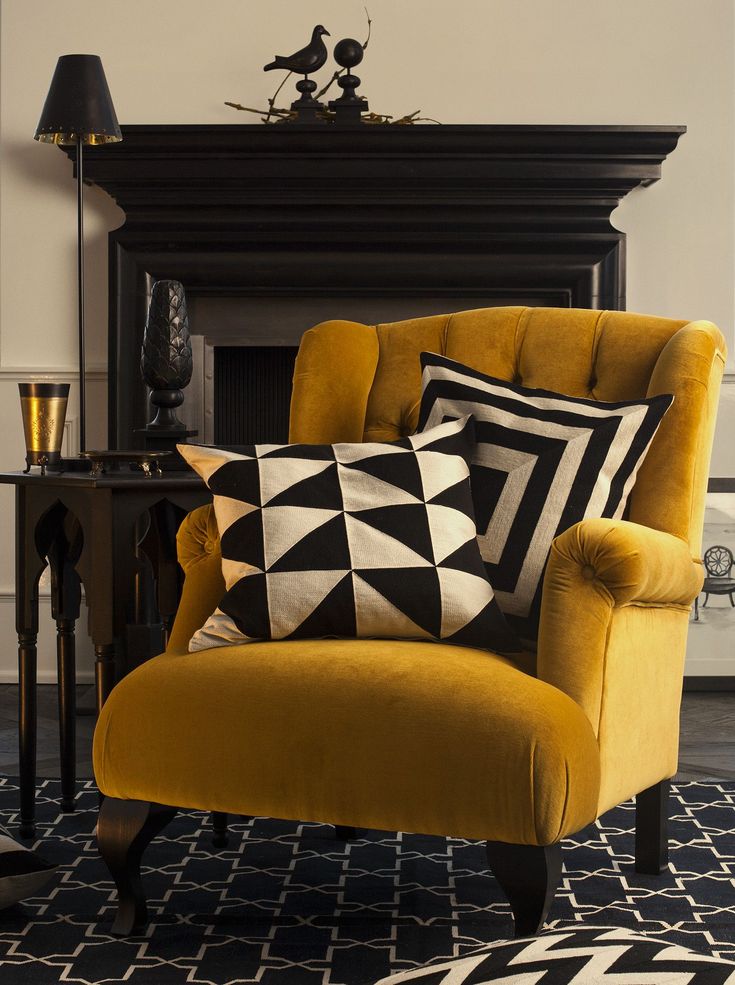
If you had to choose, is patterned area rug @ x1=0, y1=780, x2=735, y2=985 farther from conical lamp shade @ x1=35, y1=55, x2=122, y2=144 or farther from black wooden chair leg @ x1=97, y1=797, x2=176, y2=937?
conical lamp shade @ x1=35, y1=55, x2=122, y2=144

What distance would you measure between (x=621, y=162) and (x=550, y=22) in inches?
21.5

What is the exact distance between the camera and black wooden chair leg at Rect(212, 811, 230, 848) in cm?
196

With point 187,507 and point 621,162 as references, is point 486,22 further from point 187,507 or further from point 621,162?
point 187,507

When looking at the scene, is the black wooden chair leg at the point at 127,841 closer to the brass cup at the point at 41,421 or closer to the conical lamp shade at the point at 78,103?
the brass cup at the point at 41,421

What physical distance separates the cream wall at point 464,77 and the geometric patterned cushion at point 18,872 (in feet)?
7.41

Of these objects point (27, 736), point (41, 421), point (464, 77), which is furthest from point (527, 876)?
point (464, 77)

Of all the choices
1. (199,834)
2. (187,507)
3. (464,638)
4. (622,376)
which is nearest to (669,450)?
(622,376)

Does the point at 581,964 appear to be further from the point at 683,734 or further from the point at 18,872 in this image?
the point at 683,734

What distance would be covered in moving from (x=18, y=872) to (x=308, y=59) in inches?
96.1

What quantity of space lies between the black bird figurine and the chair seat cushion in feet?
7.28

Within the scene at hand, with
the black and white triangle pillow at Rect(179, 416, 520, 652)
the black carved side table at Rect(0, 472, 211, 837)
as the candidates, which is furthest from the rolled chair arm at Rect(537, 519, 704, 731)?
the black carved side table at Rect(0, 472, 211, 837)

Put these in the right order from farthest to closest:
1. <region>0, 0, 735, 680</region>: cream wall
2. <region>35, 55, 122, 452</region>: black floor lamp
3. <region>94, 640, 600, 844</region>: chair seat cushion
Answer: <region>0, 0, 735, 680</region>: cream wall → <region>35, 55, 122, 452</region>: black floor lamp → <region>94, 640, 600, 844</region>: chair seat cushion

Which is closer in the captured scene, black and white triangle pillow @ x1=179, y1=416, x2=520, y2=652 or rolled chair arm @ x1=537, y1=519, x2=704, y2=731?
rolled chair arm @ x1=537, y1=519, x2=704, y2=731

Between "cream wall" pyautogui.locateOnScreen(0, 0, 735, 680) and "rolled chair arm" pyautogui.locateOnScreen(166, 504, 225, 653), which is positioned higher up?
"cream wall" pyautogui.locateOnScreen(0, 0, 735, 680)
